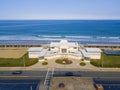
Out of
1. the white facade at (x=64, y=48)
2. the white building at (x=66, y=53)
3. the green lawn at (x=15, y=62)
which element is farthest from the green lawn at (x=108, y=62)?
the green lawn at (x=15, y=62)

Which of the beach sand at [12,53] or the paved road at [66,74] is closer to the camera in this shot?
the paved road at [66,74]

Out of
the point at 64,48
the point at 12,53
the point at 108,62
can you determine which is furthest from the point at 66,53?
the point at 12,53

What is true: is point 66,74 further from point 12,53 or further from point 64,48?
point 12,53

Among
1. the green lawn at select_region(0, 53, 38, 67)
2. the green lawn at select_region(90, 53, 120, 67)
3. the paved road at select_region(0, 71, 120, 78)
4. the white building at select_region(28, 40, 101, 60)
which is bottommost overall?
the paved road at select_region(0, 71, 120, 78)

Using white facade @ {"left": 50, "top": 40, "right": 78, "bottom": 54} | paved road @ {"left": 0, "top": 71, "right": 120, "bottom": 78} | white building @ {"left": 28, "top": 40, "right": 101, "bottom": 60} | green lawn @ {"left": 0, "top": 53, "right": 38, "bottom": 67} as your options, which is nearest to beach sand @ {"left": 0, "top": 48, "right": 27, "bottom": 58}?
green lawn @ {"left": 0, "top": 53, "right": 38, "bottom": 67}

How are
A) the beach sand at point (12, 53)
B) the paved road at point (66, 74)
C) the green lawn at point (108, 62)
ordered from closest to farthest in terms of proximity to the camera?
the paved road at point (66, 74), the green lawn at point (108, 62), the beach sand at point (12, 53)

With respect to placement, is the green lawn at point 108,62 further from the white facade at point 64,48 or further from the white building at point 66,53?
the white facade at point 64,48

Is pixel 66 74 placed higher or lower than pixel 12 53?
higher

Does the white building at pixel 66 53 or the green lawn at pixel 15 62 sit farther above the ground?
the white building at pixel 66 53

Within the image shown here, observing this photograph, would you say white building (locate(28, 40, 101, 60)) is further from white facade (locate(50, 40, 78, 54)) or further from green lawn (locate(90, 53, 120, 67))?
green lawn (locate(90, 53, 120, 67))

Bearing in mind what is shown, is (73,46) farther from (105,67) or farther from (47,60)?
(105,67)

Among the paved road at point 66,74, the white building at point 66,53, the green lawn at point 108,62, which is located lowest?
the paved road at point 66,74
